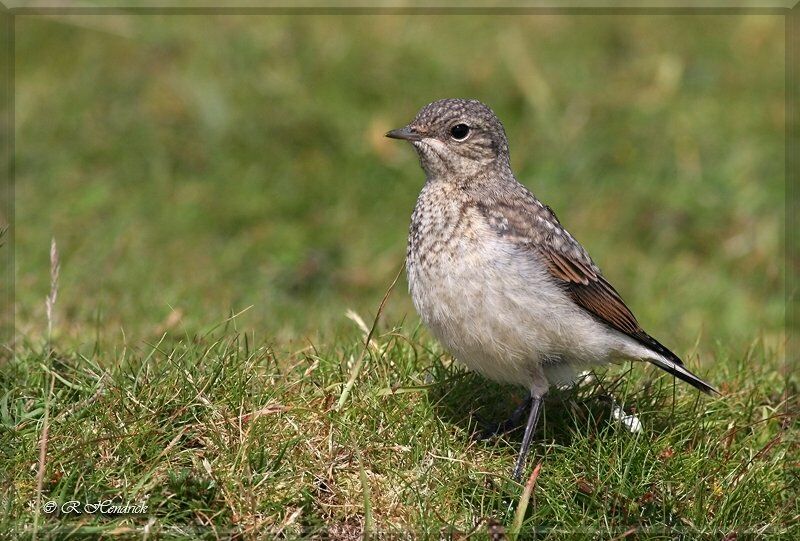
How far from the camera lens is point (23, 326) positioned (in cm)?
734

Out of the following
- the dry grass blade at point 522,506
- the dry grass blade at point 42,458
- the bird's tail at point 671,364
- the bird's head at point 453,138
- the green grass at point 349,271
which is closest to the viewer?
the dry grass blade at point 42,458

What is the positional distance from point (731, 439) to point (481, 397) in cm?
149

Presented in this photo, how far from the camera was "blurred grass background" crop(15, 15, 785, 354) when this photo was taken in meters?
9.96

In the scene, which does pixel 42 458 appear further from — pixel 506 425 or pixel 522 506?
pixel 506 425

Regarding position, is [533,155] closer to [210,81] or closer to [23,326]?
[210,81]

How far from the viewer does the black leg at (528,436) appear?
571 centimetres

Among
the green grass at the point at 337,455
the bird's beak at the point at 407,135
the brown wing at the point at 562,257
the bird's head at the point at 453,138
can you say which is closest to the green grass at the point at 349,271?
the green grass at the point at 337,455

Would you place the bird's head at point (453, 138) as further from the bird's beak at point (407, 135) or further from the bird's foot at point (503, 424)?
the bird's foot at point (503, 424)

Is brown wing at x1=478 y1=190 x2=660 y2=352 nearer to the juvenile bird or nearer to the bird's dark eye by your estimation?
the juvenile bird

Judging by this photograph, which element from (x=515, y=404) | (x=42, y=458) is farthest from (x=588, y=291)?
(x=42, y=458)

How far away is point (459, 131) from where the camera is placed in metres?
6.59

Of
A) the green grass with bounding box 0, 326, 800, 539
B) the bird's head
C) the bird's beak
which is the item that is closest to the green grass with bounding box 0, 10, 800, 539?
the green grass with bounding box 0, 326, 800, 539

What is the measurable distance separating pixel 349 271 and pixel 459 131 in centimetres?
384

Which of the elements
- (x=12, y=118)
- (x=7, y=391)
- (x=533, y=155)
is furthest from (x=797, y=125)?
(x=7, y=391)
